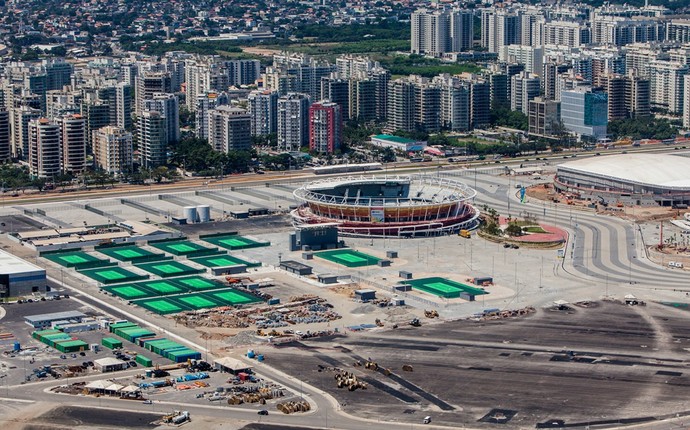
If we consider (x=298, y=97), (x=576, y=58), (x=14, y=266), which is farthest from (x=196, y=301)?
(x=576, y=58)

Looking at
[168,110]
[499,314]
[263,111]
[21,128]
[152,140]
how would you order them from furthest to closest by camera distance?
[263,111]
[168,110]
[21,128]
[152,140]
[499,314]

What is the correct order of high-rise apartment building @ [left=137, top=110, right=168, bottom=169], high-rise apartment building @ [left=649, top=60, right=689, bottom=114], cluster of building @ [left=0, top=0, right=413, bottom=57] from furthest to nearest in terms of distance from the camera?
cluster of building @ [left=0, top=0, right=413, bottom=57] < high-rise apartment building @ [left=649, top=60, right=689, bottom=114] < high-rise apartment building @ [left=137, top=110, right=168, bottom=169]

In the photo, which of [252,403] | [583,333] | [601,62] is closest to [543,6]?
[601,62]

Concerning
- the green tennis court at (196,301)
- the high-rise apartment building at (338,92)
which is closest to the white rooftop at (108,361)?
the green tennis court at (196,301)

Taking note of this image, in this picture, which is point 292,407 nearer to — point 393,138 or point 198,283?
point 198,283

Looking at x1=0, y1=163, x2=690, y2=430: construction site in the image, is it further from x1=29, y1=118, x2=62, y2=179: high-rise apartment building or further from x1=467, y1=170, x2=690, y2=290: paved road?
x1=29, y1=118, x2=62, y2=179: high-rise apartment building

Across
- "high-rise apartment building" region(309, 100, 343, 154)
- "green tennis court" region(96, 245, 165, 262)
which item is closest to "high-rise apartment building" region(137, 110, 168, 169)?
"high-rise apartment building" region(309, 100, 343, 154)
